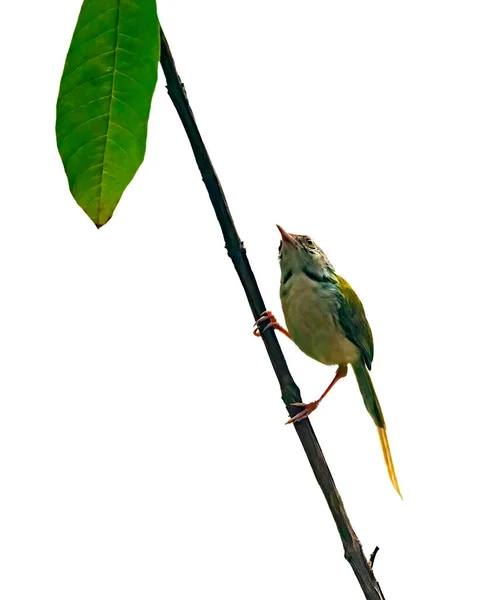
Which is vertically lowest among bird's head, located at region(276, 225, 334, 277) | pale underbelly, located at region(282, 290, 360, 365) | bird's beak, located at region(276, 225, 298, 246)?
pale underbelly, located at region(282, 290, 360, 365)

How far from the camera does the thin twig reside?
1301mm

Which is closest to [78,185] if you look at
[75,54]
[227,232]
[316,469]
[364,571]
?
[75,54]

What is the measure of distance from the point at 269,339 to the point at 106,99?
600 mm

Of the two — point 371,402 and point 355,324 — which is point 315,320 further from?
point 371,402

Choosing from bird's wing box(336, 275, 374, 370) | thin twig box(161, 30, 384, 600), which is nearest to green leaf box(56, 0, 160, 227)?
thin twig box(161, 30, 384, 600)

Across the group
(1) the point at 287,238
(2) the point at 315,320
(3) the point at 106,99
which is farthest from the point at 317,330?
(3) the point at 106,99

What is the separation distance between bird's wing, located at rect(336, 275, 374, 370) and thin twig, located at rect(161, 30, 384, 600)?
1572 mm

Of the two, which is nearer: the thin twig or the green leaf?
the green leaf

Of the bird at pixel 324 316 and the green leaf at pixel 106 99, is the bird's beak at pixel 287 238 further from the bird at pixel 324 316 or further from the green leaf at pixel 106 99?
the green leaf at pixel 106 99

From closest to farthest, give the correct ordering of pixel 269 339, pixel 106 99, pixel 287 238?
pixel 106 99, pixel 269 339, pixel 287 238

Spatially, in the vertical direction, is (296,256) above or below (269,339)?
above

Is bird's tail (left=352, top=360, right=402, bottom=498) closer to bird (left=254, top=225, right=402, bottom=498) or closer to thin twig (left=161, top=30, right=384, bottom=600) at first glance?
bird (left=254, top=225, right=402, bottom=498)

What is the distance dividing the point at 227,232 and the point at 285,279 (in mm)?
1721

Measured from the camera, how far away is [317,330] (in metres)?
3.04
